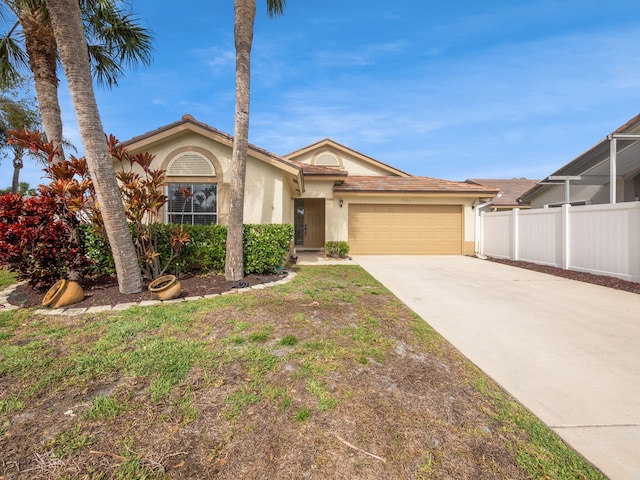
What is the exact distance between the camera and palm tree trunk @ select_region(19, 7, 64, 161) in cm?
637

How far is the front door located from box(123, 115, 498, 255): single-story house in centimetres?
6

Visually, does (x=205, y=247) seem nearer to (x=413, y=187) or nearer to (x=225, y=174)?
(x=225, y=174)

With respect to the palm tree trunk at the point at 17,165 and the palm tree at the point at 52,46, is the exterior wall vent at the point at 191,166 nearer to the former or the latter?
the palm tree at the point at 52,46

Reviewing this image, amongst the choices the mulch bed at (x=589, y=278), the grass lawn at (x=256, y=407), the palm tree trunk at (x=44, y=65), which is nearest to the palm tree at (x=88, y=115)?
the palm tree trunk at (x=44, y=65)

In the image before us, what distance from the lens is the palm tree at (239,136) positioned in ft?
23.0

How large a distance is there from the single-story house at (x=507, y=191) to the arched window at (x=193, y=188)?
54.6ft

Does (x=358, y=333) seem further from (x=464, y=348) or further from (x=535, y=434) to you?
(x=535, y=434)

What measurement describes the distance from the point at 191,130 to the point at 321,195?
237 inches

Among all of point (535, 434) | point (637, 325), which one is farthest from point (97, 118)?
point (637, 325)

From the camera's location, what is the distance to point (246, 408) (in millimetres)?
2498

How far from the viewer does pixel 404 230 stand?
1408 cm

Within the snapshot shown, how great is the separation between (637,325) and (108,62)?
13.3 m

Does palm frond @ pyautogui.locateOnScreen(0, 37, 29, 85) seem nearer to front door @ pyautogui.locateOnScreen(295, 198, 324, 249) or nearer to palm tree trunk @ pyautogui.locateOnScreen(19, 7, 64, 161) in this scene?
palm tree trunk @ pyautogui.locateOnScreen(19, 7, 64, 161)

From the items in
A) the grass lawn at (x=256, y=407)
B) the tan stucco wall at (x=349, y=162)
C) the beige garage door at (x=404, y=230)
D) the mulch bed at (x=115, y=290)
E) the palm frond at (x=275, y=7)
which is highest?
the palm frond at (x=275, y=7)
